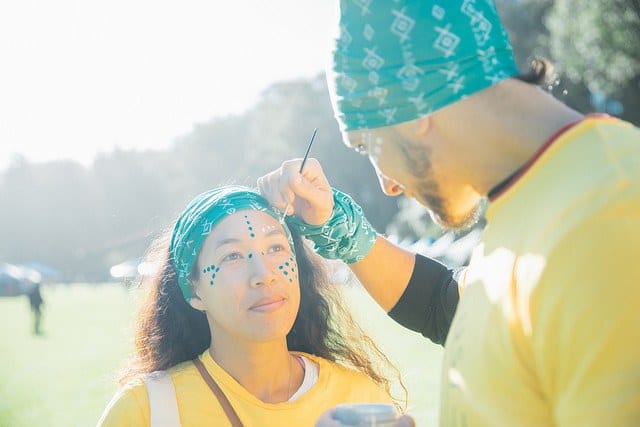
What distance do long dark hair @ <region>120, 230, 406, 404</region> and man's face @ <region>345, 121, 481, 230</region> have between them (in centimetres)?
181

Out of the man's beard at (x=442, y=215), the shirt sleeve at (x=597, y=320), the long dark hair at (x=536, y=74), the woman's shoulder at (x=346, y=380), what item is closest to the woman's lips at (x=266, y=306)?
the woman's shoulder at (x=346, y=380)

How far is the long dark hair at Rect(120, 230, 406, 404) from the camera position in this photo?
160 inches

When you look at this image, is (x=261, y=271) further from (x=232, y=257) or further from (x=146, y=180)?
(x=146, y=180)

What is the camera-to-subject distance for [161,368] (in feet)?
12.9

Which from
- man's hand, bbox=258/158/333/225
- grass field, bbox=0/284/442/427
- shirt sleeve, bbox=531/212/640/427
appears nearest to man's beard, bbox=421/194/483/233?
shirt sleeve, bbox=531/212/640/427

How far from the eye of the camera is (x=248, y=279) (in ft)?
12.1

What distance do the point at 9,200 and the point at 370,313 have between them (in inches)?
2351

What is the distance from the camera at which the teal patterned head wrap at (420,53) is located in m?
2.30

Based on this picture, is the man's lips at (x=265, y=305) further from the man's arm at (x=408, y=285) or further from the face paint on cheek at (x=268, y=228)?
the man's arm at (x=408, y=285)

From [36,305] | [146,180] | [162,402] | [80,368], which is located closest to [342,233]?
[162,402]

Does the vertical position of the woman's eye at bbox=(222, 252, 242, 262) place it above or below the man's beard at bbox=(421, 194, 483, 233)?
below

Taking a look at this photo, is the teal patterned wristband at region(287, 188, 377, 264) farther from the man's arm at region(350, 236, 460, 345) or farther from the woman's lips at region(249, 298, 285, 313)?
the woman's lips at region(249, 298, 285, 313)

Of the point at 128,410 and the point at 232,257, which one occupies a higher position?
the point at 232,257

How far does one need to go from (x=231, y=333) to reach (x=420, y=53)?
187 cm
